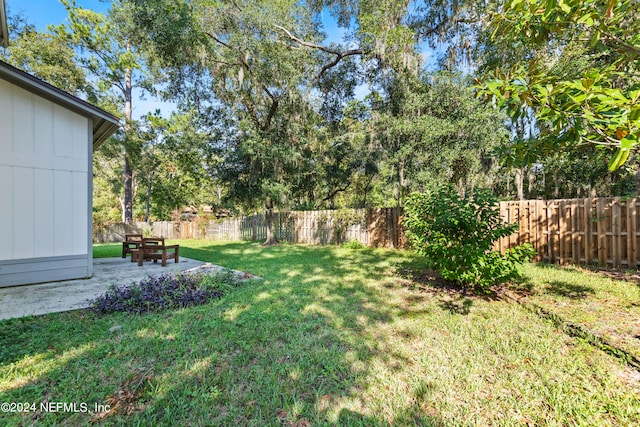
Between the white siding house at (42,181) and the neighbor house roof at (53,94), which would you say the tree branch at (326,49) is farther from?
the white siding house at (42,181)


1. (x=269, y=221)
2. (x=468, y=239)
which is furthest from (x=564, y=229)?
(x=269, y=221)

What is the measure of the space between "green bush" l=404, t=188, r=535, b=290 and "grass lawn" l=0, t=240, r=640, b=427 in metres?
0.44

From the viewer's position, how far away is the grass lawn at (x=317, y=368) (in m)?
1.61

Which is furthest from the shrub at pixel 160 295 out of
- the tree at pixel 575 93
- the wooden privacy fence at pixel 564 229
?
the wooden privacy fence at pixel 564 229

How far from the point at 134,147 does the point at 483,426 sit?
16869 millimetres

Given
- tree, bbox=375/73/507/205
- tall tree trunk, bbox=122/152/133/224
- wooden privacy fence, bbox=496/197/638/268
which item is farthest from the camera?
tall tree trunk, bbox=122/152/133/224

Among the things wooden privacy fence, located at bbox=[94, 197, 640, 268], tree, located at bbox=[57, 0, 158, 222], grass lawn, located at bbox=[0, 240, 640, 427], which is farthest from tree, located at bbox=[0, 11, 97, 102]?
grass lawn, located at bbox=[0, 240, 640, 427]

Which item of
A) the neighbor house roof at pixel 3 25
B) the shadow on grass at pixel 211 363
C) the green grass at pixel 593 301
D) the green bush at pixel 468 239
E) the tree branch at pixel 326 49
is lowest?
the shadow on grass at pixel 211 363

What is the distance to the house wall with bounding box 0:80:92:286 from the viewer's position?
4297mm

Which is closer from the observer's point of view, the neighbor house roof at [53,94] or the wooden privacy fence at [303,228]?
the neighbor house roof at [53,94]

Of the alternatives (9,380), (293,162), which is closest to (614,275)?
(9,380)

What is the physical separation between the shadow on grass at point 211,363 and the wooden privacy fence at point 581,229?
13.3 ft

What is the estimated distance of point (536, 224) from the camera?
614cm

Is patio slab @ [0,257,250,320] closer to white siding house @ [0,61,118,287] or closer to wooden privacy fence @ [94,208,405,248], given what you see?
white siding house @ [0,61,118,287]
